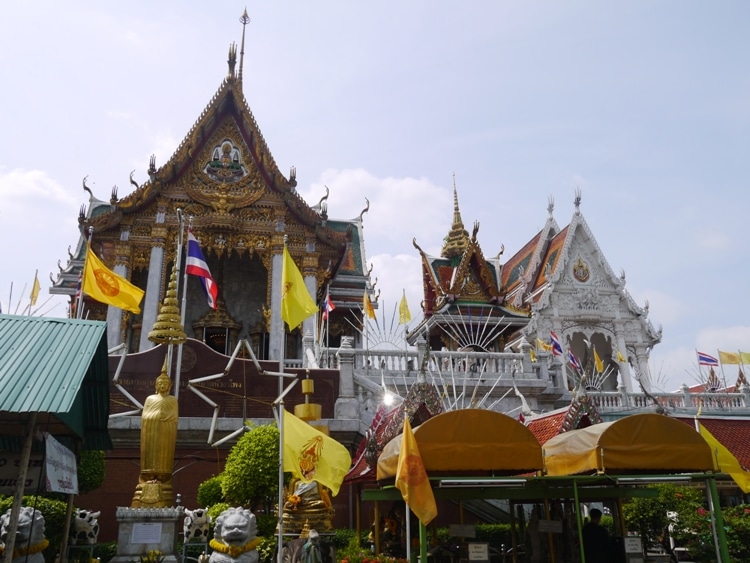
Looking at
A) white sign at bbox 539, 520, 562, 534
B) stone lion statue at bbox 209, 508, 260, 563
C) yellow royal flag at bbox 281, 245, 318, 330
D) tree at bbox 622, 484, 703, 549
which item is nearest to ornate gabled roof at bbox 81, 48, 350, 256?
yellow royal flag at bbox 281, 245, 318, 330

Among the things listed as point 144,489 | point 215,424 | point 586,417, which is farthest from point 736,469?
point 215,424

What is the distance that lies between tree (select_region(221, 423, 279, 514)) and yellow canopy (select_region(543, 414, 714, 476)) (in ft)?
16.0

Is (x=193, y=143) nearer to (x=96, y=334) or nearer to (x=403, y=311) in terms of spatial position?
(x=403, y=311)

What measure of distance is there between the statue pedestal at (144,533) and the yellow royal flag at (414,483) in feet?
13.3

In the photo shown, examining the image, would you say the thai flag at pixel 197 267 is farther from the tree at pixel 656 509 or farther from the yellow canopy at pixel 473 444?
the tree at pixel 656 509

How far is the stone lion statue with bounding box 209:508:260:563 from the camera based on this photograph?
819cm

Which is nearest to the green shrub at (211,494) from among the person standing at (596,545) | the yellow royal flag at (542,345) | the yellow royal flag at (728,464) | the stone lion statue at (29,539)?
the stone lion statue at (29,539)

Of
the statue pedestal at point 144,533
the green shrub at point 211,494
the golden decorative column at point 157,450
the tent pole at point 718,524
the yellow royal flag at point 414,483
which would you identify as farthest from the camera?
the green shrub at point 211,494

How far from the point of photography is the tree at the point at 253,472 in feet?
34.3

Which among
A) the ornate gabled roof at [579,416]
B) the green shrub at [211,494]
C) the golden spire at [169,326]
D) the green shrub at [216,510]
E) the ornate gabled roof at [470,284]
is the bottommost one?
the green shrub at [216,510]

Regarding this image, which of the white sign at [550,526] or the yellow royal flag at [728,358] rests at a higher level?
the yellow royal flag at [728,358]

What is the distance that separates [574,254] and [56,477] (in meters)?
34.3

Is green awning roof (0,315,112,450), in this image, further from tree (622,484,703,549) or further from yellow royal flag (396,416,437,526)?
tree (622,484,703,549)

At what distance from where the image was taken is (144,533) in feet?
30.9
